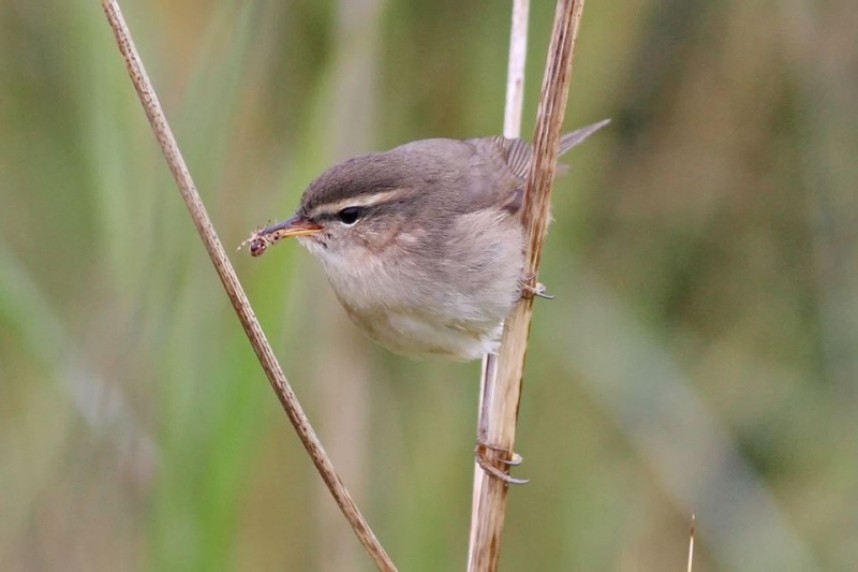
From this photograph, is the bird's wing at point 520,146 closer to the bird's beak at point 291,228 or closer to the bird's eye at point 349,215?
the bird's eye at point 349,215

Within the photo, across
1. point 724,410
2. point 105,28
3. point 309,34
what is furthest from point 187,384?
point 724,410

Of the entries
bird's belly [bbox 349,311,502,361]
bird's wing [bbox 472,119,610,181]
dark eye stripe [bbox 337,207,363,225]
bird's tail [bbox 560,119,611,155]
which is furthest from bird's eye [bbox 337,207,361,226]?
bird's tail [bbox 560,119,611,155]

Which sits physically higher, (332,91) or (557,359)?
(332,91)

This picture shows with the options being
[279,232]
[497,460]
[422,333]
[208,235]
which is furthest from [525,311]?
[208,235]

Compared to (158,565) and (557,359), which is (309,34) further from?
(158,565)

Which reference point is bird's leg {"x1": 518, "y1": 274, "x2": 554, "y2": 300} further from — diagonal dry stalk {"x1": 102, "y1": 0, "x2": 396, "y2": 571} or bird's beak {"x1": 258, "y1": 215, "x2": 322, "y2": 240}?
diagonal dry stalk {"x1": 102, "y1": 0, "x2": 396, "y2": 571}

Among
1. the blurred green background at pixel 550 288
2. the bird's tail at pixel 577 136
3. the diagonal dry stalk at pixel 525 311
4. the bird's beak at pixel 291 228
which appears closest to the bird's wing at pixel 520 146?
the bird's tail at pixel 577 136

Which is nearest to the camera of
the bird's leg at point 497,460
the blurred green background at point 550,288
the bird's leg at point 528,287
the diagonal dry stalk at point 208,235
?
the diagonal dry stalk at point 208,235
